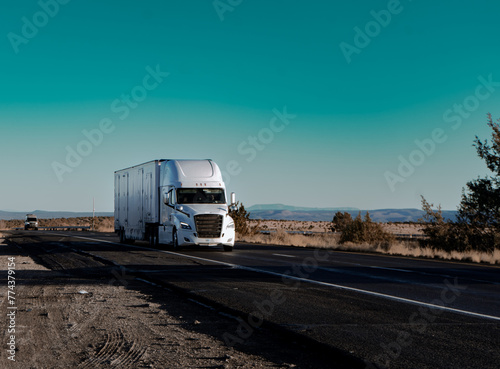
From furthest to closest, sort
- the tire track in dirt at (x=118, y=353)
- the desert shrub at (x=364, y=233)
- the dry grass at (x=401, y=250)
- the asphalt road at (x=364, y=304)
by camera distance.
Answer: the desert shrub at (x=364, y=233)
the dry grass at (x=401, y=250)
the asphalt road at (x=364, y=304)
the tire track in dirt at (x=118, y=353)

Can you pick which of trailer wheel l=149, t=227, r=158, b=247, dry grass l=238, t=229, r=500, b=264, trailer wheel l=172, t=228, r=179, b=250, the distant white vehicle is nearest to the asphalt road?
dry grass l=238, t=229, r=500, b=264

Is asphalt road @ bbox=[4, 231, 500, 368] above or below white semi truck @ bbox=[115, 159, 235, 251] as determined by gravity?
below

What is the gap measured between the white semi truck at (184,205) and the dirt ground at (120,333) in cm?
1194

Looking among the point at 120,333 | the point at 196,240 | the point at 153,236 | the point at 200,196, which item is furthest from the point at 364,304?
the point at 153,236

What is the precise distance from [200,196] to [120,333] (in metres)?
17.9

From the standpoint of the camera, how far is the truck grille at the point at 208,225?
80.1ft

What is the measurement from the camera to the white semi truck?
24.4 meters

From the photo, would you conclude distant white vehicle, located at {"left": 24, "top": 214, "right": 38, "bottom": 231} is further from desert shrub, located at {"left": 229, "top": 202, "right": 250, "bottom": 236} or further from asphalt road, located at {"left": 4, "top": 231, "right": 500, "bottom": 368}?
asphalt road, located at {"left": 4, "top": 231, "right": 500, "bottom": 368}

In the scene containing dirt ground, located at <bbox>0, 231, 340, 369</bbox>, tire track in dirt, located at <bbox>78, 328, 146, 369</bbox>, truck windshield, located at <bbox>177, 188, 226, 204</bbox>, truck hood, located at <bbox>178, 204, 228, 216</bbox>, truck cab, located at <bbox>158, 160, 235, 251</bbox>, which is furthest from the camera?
truck windshield, located at <bbox>177, 188, 226, 204</bbox>

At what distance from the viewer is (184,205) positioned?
2462 cm

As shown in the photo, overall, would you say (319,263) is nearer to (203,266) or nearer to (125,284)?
(203,266)

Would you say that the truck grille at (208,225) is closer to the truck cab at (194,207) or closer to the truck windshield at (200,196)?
the truck cab at (194,207)

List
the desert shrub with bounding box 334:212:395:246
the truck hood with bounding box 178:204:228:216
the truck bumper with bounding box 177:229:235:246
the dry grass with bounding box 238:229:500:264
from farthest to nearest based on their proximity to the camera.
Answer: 1. the desert shrub with bounding box 334:212:395:246
2. the truck hood with bounding box 178:204:228:216
3. the truck bumper with bounding box 177:229:235:246
4. the dry grass with bounding box 238:229:500:264

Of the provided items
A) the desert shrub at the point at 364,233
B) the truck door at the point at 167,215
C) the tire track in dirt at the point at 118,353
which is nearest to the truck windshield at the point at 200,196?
the truck door at the point at 167,215
